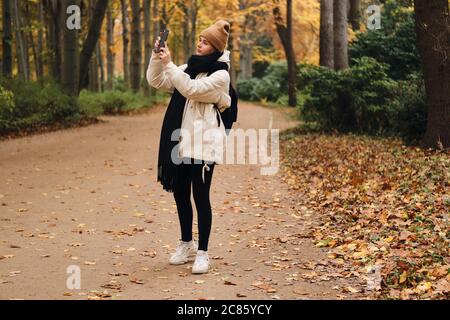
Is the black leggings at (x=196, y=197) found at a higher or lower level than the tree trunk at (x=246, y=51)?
lower

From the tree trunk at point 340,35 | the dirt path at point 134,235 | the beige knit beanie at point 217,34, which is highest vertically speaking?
the tree trunk at point 340,35

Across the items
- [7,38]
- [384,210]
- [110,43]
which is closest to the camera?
[384,210]

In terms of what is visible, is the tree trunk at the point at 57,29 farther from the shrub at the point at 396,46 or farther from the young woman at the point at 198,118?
the young woman at the point at 198,118

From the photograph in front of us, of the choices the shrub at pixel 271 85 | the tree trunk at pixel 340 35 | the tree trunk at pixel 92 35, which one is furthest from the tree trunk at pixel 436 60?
the shrub at pixel 271 85

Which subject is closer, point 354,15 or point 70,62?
point 70,62

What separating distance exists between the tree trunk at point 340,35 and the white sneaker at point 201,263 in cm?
1373

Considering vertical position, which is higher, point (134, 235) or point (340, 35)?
point (340, 35)

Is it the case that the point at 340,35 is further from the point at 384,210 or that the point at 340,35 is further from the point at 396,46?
the point at 384,210

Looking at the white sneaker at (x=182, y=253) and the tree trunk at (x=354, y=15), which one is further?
the tree trunk at (x=354, y=15)

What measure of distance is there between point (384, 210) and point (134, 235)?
3.26m

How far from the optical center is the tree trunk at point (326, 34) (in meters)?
19.9

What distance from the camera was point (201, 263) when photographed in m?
6.20

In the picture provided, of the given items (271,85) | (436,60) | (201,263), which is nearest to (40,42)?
A: (271,85)

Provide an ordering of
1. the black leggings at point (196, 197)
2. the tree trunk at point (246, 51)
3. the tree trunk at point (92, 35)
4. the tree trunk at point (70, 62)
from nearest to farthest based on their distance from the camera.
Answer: the black leggings at point (196, 197)
the tree trunk at point (70, 62)
the tree trunk at point (92, 35)
the tree trunk at point (246, 51)
